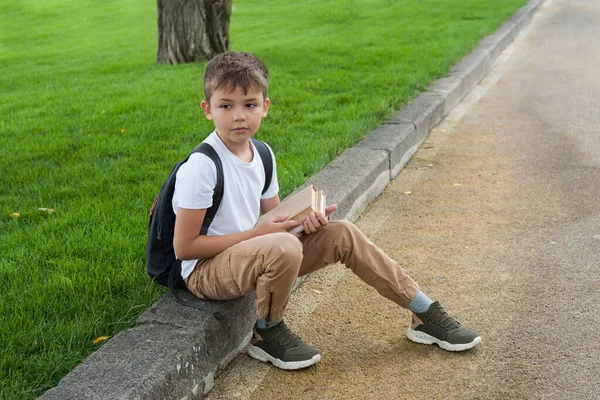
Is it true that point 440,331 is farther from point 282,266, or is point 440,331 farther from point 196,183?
point 196,183

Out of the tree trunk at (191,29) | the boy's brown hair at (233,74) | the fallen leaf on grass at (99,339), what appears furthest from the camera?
the tree trunk at (191,29)

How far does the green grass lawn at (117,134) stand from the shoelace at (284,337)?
50 cm

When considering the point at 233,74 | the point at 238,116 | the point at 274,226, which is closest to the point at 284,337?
the point at 274,226

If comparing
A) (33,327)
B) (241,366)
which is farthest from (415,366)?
(33,327)

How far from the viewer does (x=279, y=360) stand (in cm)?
294

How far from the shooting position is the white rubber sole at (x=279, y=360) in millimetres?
2922

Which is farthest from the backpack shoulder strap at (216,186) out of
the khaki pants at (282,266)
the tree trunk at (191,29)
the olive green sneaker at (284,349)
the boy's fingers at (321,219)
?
the tree trunk at (191,29)

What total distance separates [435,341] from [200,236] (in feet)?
3.37

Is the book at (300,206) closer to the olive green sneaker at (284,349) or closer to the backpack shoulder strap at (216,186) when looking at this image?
the backpack shoulder strap at (216,186)

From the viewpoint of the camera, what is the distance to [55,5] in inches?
880

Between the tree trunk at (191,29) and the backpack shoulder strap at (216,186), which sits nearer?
the backpack shoulder strap at (216,186)

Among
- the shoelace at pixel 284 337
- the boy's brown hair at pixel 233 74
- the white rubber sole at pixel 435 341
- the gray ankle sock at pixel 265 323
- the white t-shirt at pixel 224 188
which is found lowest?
the white rubber sole at pixel 435 341

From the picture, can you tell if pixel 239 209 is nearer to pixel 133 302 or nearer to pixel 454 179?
pixel 133 302

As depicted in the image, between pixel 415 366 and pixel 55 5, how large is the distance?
2170cm
